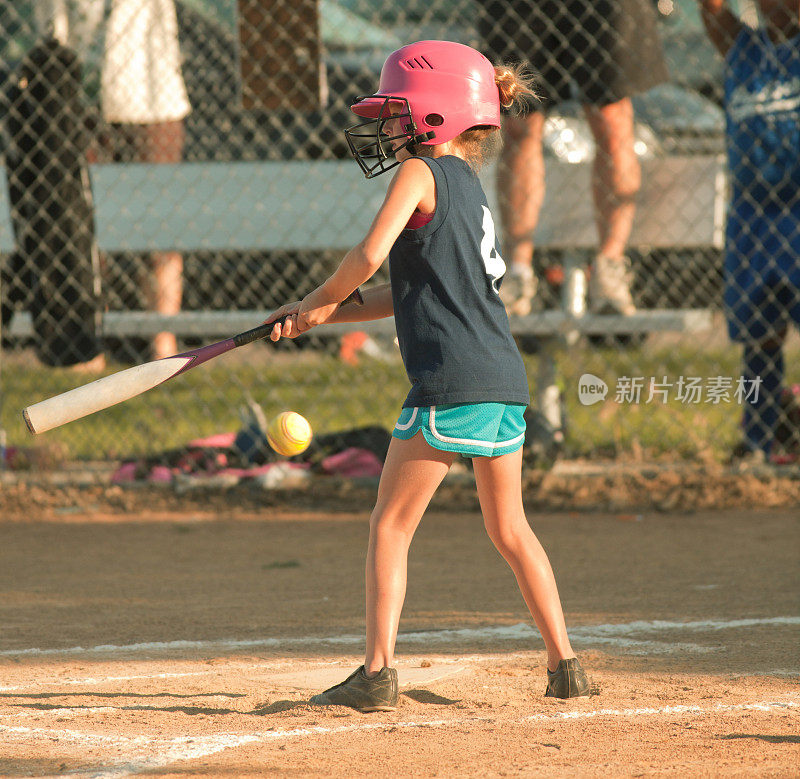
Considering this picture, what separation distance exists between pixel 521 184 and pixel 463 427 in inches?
135

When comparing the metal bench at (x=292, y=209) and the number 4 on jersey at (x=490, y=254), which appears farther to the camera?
the metal bench at (x=292, y=209)

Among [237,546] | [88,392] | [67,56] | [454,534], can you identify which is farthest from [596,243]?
[88,392]

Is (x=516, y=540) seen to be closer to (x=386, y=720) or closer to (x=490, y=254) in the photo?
(x=386, y=720)

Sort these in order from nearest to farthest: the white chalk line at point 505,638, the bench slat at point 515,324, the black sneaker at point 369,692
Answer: the black sneaker at point 369,692 < the white chalk line at point 505,638 < the bench slat at point 515,324

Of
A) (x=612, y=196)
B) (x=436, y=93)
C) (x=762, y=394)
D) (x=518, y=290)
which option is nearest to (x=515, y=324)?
(x=518, y=290)

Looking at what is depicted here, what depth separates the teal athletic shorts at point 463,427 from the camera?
282 cm

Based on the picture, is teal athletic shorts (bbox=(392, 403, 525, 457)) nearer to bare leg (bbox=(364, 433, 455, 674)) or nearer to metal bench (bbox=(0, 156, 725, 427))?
bare leg (bbox=(364, 433, 455, 674))

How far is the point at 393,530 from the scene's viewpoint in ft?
9.46

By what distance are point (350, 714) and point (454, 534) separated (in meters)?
2.59

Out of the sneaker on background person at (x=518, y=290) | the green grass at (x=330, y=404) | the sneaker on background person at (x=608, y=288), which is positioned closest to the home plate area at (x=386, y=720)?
the sneaker on background person at (x=518, y=290)

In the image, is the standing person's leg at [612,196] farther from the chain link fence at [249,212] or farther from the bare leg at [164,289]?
the bare leg at [164,289]

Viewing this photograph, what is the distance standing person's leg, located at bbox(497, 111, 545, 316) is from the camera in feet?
19.6

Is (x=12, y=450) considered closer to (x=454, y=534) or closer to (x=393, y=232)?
(x=454, y=534)

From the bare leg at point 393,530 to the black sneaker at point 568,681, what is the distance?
16.7 inches
